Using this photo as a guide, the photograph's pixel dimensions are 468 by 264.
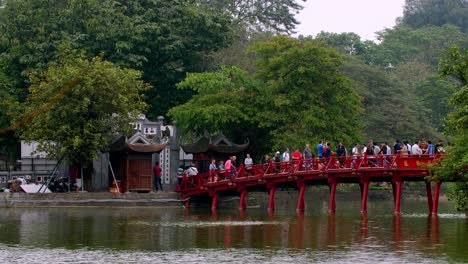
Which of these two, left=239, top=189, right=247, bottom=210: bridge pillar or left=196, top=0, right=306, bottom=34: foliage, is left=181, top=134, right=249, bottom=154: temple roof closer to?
left=239, top=189, right=247, bottom=210: bridge pillar

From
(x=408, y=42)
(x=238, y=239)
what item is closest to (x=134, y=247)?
(x=238, y=239)

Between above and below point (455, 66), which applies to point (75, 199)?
below

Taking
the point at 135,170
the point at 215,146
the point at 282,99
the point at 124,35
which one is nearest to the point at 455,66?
the point at 282,99

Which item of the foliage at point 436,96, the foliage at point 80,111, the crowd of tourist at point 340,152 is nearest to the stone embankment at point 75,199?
the foliage at point 80,111

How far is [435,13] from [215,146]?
3345 inches

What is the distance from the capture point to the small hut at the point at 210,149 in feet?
181

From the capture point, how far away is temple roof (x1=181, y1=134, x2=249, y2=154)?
55.1m

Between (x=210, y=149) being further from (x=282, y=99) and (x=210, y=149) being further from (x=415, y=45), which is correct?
(x=415, y=45)

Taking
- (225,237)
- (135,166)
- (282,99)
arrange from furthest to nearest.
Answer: (282,99) → (135,166) → (225,237)

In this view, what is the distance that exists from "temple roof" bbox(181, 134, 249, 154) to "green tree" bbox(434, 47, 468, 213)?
1660 centimetres

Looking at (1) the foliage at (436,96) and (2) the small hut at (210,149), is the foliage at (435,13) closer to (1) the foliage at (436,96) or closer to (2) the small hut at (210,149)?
(1) the foliage at (436,96)

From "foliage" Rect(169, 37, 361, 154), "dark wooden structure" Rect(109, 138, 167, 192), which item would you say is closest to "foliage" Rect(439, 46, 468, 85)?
"foliage" Rect(169, 37, 361, 154)

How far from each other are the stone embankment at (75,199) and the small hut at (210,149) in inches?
170

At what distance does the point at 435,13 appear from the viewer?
13362cm
